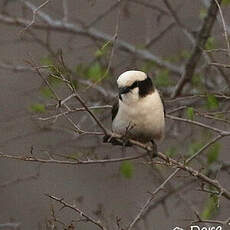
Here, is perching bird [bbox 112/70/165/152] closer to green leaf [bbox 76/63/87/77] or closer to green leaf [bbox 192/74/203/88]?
green leaf [bbox 192/74/203/88]

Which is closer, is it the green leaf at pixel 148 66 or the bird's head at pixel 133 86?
the bird's head at pixel 133 86

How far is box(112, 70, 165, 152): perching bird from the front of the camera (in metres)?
3.78

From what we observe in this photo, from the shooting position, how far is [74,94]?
3.03m

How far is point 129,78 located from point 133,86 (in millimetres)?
49

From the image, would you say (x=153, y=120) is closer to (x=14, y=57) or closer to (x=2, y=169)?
(x=14, y=57)

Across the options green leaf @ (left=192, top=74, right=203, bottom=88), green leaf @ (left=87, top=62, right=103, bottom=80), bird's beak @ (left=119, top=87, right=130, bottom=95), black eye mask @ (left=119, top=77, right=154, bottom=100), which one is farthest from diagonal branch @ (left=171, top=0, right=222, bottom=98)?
bird's beak @ (left=119, top=87, right=130, bottom=95)

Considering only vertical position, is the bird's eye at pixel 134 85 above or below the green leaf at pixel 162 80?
below

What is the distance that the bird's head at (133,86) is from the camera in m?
3.72

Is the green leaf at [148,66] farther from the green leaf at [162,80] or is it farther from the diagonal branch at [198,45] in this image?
the diagonal branch at [198,45]

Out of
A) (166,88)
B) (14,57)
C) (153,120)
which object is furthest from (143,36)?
(153,120)

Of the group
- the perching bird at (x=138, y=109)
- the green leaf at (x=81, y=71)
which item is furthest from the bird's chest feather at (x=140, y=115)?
the green leaf at (x=81, y=71)

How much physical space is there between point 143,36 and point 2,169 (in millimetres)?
1818

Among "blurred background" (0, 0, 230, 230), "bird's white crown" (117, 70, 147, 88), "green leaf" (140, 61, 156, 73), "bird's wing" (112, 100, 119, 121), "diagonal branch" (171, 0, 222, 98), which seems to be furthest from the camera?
"blurred background" (0, 0, 230, 230)

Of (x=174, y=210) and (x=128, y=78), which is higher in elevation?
(x=174, y=210)
